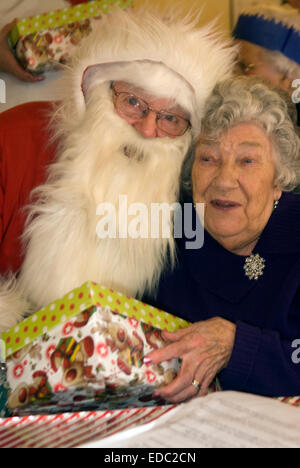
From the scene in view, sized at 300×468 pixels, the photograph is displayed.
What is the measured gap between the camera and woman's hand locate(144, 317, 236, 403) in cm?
113

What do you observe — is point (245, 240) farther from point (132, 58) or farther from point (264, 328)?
point (132, 58)

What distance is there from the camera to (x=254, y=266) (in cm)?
142

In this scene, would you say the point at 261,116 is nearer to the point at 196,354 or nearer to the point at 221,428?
the point at 196,354

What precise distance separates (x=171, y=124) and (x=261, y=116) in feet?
0.71

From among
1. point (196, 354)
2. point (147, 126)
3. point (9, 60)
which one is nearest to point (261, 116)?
point (147, 126)

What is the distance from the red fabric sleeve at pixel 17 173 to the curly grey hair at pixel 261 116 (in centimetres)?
42

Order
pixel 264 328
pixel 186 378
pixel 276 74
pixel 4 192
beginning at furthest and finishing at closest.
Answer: pixel 276 74 → pixel 4 192 → pixel 264 328 → pixel 186 378

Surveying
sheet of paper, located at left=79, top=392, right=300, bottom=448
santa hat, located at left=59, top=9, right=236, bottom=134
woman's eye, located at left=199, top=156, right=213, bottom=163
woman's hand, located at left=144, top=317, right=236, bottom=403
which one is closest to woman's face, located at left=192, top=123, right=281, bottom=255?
woman's eye, located at left=199, top=156, right=213, bottom=163

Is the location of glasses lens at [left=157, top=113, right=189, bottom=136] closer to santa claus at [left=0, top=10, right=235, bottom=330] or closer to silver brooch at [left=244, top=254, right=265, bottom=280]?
santa claus at [left=0, top=10, right=235, bottom=330]

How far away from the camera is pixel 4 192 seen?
150 cm

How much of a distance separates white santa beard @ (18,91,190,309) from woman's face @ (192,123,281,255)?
100 millimetres

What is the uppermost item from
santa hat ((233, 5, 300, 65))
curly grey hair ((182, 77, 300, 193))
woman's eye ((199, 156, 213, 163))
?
santa hat ((233, 5, 300, 65))
